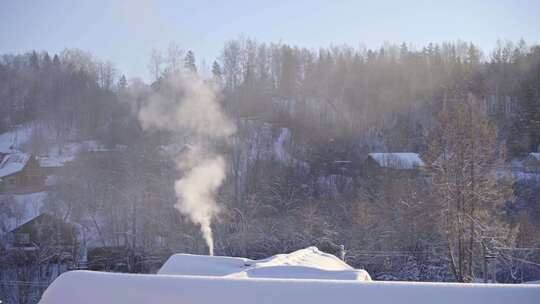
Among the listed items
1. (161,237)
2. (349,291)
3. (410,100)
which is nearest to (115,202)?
(161,237)

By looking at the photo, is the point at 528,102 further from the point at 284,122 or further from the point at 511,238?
the point at 511,238

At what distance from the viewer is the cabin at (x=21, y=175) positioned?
25266mm

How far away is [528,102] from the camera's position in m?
33.1

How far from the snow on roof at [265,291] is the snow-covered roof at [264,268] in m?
2.41

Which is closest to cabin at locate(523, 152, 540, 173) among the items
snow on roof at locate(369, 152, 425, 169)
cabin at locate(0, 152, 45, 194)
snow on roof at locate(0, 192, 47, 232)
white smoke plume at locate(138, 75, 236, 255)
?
snow on roof at locate(369, 152, 425, 169)

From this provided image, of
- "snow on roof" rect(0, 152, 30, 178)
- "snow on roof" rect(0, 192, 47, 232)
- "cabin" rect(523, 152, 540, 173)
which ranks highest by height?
"snow on roof" rect(0, 152, 30, 178)

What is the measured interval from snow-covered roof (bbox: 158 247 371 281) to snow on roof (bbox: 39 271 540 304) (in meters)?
2.41

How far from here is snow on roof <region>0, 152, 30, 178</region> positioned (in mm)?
26034

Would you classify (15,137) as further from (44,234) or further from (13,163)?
(44,234)

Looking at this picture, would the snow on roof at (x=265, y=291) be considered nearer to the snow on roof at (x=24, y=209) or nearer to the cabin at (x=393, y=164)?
the snow on roof at (x=24, y=209)

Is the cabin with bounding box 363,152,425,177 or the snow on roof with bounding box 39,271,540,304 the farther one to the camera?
the cabin with bounding box 363,152,425,177

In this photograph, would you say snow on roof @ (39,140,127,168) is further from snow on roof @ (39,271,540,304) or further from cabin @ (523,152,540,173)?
snow on roof @ (39,271,540,304)

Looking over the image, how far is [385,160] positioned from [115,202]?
1641 centimetres

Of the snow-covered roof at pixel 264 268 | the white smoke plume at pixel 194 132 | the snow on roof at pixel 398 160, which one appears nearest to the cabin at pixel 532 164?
the snow on roof at pixel 398 160
